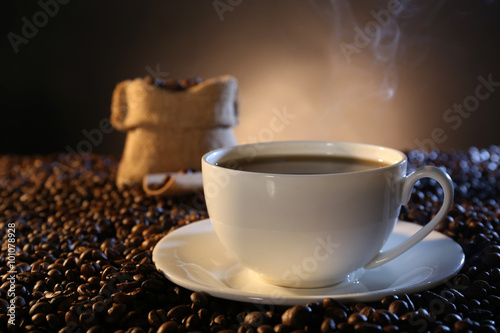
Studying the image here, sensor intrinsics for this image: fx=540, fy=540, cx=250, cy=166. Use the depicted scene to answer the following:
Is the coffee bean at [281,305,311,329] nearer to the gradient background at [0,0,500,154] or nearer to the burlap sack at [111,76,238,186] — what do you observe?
the burlap sack at [111,76,238,186]

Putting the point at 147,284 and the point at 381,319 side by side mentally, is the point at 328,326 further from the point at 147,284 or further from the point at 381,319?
the point at 147,284

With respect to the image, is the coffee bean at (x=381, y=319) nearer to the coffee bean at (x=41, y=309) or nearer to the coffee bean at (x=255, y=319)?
the coffee bean at (x=255, y=319)

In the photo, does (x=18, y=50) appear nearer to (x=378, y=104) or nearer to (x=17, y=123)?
(x=17, y=123)
